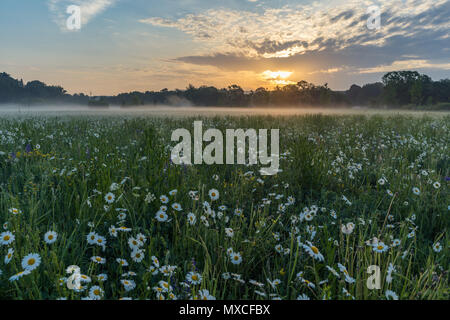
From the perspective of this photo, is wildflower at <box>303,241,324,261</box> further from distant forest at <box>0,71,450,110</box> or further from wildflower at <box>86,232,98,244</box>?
distant forest at <box>0,71,450,110</box>

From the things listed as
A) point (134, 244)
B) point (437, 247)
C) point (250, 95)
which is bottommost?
point (437, 247)

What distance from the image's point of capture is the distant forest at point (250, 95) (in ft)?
242

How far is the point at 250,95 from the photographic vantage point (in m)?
82.4

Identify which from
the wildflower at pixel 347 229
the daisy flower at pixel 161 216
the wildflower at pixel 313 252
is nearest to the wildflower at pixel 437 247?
the wildflower at pixel 347 229

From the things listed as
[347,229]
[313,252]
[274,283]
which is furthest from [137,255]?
[347,229]

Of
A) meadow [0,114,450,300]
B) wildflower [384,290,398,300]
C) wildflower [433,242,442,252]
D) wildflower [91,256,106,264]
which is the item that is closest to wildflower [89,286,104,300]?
meadow [0,114,450,300]

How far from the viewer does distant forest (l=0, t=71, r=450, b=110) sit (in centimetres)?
7388

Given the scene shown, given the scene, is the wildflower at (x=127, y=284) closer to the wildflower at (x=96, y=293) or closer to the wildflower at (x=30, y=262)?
the wildflower at (x=96, y=293)

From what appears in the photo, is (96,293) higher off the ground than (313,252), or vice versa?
(313,252)

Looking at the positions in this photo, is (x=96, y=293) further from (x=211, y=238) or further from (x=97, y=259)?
(x=211, y=238)

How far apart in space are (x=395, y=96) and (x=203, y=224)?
93.2 m
